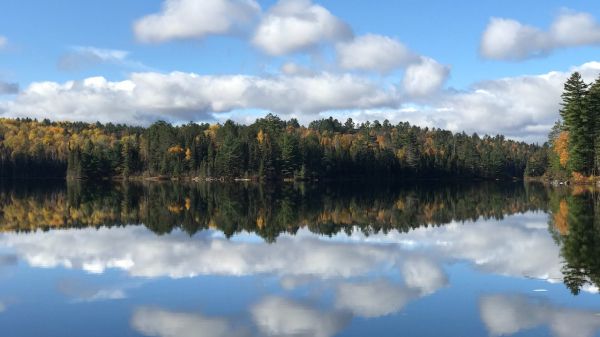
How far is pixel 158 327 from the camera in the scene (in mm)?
14219

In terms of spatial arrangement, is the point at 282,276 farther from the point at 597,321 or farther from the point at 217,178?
the point at 217,178

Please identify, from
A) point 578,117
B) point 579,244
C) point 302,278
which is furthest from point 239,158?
point 302,278

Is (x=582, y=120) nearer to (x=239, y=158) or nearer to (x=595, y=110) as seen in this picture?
(x=595, y=110)

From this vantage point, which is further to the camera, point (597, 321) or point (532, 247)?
point (532, 247)

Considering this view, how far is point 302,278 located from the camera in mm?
19969

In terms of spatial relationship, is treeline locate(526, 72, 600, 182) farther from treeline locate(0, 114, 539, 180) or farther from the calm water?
treeline locate(0, 114, 539, 180)

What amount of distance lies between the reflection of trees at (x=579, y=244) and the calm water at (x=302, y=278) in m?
0.09

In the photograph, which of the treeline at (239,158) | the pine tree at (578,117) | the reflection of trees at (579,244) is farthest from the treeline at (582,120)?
the treeline at (239,158)

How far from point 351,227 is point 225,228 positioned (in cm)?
798

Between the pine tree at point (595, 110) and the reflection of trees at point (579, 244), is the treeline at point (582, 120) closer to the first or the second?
the pine tree at point (595, 110)

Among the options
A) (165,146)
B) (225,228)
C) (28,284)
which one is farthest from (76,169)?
(28,284)

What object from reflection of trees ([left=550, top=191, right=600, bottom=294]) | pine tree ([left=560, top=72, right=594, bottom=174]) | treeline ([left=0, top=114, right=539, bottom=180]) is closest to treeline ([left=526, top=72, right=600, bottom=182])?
pine tree ([left=560, top=72, right=594, bottom=174])

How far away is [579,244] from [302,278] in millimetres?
13654

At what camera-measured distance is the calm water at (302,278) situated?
47.2 feet
